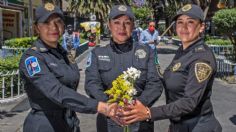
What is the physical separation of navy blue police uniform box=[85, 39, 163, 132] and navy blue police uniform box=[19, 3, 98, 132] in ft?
0.60

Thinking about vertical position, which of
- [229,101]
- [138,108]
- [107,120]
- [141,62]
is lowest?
[229,101]

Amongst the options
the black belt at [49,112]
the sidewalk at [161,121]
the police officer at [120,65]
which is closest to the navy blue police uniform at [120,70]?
the police officer at [120,65]

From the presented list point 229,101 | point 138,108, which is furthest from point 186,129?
point 229,101

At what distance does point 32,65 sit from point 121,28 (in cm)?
79

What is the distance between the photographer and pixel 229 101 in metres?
10.5

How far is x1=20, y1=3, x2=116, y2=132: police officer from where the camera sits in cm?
319

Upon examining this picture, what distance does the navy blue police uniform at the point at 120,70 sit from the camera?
12.0ft

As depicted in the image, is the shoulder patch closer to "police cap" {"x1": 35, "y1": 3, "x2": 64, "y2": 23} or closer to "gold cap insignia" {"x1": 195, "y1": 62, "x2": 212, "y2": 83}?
"gold cap insignia" {"x1": 195, "y1": 62, "x2": 212, "y2": 83}

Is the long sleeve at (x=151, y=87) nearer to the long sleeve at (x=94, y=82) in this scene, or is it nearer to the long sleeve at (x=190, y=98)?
the long sleeve at (x=94, y=82)

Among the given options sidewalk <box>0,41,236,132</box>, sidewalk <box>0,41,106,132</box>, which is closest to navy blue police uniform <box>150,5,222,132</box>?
sidewalk <box>0,41,236,132</box>

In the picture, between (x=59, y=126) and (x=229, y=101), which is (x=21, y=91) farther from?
(x=59, y=126)

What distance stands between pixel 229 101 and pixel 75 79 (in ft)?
24.8

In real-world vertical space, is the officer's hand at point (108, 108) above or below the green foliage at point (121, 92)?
below

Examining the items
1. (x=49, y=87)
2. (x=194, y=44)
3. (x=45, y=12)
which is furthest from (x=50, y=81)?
(x=194, y=44)
